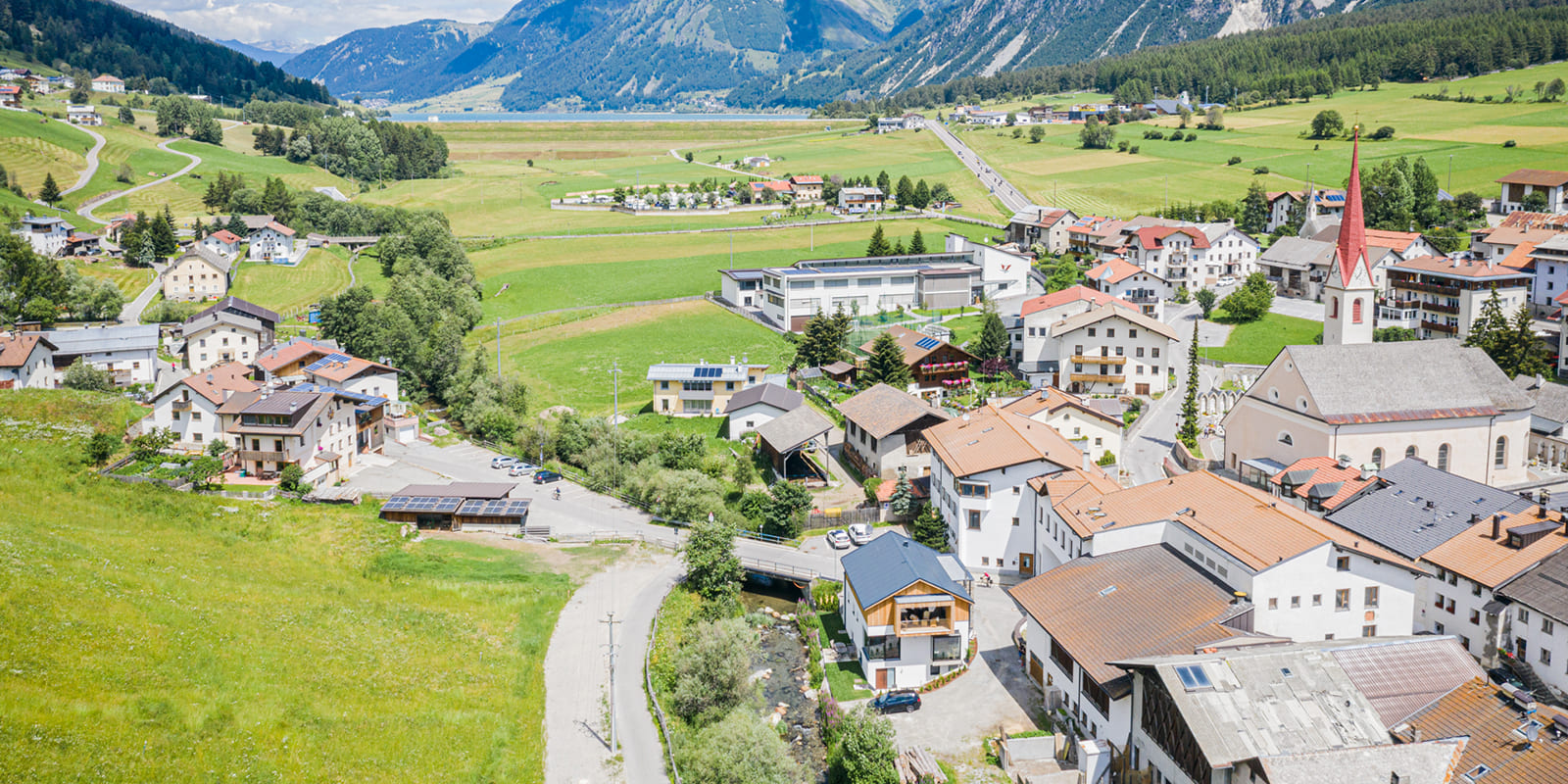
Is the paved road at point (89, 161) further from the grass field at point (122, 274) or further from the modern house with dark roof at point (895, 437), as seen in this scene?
the modern house with dark roof at point (895, 437)

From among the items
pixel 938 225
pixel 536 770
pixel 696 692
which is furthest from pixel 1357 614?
pixel 938 225

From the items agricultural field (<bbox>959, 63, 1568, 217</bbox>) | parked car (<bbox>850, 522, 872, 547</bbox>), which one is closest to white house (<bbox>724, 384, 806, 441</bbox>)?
parked car (<bbox>850, 522, 872, 547</bbox>)

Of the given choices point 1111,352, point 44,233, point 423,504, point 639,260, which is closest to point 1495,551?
point 1111,352

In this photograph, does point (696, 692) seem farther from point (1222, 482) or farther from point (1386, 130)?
point (1386, 130)

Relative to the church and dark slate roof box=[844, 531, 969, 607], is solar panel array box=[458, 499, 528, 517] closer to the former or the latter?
dark slate roof box=[844, 531, 969, 607]

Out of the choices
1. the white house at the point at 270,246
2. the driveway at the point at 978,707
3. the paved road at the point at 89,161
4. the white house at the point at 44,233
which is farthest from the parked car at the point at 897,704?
the paved road at the point at 89,161

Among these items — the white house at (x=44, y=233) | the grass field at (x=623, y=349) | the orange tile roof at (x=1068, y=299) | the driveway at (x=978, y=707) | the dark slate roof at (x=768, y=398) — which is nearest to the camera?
the driveway at (x=978, y=707)
